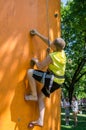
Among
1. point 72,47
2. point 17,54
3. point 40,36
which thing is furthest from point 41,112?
point 72,47

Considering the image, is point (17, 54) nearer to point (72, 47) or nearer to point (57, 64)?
point (57, 64)

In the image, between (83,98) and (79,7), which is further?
(83,98)

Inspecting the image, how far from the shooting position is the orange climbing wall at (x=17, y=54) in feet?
19.1

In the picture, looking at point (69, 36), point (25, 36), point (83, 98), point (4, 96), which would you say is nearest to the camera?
point (4, 96)

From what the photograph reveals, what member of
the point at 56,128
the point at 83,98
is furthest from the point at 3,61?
the point at 83,98

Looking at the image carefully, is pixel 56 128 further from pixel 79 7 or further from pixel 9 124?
pixel 79 7

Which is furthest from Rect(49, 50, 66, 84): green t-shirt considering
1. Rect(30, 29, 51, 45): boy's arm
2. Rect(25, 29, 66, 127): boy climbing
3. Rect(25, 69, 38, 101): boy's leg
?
Rect(30, 29, 51, 45): boy's arm

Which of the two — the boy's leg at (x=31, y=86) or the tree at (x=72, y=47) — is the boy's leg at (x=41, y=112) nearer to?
the boy's leg at (x=31, y=86)

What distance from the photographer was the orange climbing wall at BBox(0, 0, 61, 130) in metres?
5.83

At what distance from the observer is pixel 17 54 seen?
605 centimetres

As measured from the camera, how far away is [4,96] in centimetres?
580

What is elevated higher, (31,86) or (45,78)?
(45,78)

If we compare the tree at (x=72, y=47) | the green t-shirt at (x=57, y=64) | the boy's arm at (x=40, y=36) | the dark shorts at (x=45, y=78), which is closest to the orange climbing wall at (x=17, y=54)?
the boy's arm at (x=40, y=36)

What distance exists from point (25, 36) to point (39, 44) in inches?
15.9
